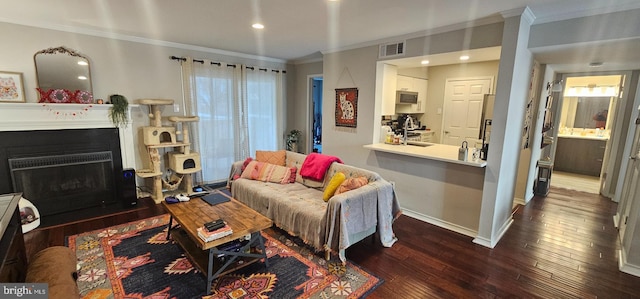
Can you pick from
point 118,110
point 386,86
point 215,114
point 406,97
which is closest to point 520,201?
point 406,97

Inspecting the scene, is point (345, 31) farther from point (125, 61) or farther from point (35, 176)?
point (35, 176)

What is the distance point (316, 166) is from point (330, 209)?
1.06 m

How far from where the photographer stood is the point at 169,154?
14.5 feet

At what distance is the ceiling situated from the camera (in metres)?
2.48

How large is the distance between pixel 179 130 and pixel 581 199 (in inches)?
261

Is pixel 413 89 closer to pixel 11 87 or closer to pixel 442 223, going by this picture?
pixel 442 223

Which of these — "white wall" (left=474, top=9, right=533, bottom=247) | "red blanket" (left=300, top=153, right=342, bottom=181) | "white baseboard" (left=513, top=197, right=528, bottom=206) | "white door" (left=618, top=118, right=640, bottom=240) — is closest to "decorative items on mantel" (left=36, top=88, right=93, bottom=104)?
"red blanket" (left=300, top=153, right=342, bottom=181)

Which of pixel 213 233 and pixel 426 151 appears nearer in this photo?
pixel 213 233

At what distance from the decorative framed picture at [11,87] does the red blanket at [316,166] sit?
344 centimetres

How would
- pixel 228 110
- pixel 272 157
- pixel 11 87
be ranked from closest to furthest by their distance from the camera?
1. pixel 11 87
2. pixel 272 157
3. pixel 228 110

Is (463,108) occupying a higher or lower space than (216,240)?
higher

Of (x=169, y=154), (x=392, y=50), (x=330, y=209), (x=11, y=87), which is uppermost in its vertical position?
(x=392, y=50)

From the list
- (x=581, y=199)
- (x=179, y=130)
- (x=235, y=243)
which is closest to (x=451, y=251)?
(x=235, y=243)

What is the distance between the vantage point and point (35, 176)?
341cm
